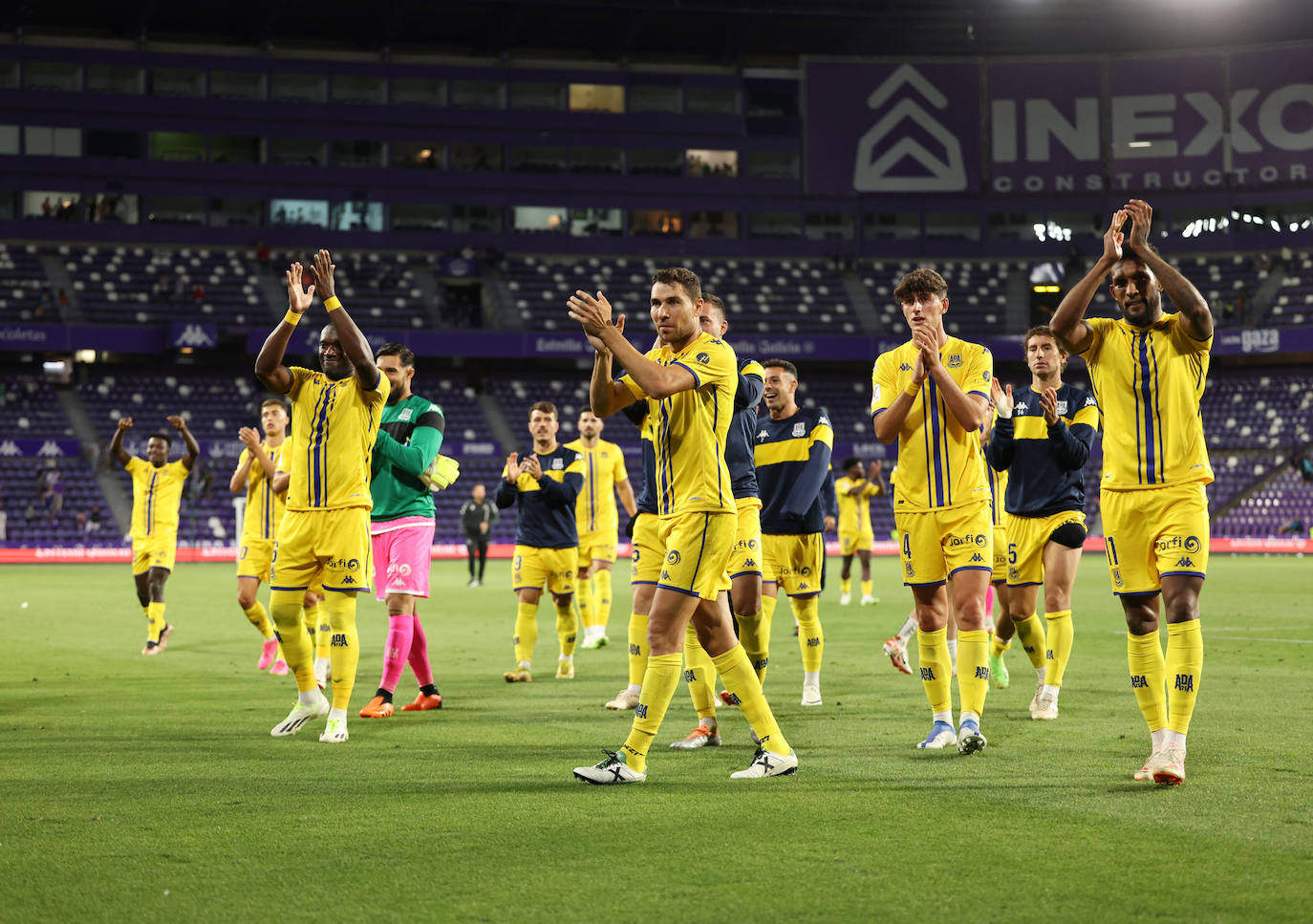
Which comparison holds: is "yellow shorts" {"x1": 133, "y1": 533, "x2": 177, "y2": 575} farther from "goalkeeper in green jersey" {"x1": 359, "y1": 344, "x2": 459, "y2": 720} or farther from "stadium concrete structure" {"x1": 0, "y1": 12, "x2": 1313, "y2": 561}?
"stadium concrete structure" {"x1": 0, "y1": 12, "x2": 1313, "y2": 561}

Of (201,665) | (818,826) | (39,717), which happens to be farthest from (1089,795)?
(201,665)

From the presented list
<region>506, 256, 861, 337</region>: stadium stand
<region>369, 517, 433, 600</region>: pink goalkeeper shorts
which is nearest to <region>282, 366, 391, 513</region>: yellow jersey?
<region>369, 517, 433, 600</region>: pink goalkeeper shorts

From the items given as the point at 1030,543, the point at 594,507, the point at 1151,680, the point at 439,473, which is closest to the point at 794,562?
the point at 1030,543

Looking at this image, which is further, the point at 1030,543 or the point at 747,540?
the point at 1030,543

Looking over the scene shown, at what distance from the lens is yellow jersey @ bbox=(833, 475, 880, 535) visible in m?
20.8

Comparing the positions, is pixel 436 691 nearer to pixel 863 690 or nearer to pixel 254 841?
pixel 863 690

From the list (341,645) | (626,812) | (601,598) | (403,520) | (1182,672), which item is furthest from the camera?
(601,598)

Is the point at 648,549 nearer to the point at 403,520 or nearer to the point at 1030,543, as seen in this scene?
the point at 403,520

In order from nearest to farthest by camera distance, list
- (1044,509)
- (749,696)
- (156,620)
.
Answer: (749,696)
(1044,509)
(156,620)

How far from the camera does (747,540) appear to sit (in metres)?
8.02

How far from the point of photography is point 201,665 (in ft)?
41.1

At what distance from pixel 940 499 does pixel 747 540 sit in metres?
1.30

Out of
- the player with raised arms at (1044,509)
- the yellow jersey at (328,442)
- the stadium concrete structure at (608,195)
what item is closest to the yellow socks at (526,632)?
the yellow jersey at (328,442)

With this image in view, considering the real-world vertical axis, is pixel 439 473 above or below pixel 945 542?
above
